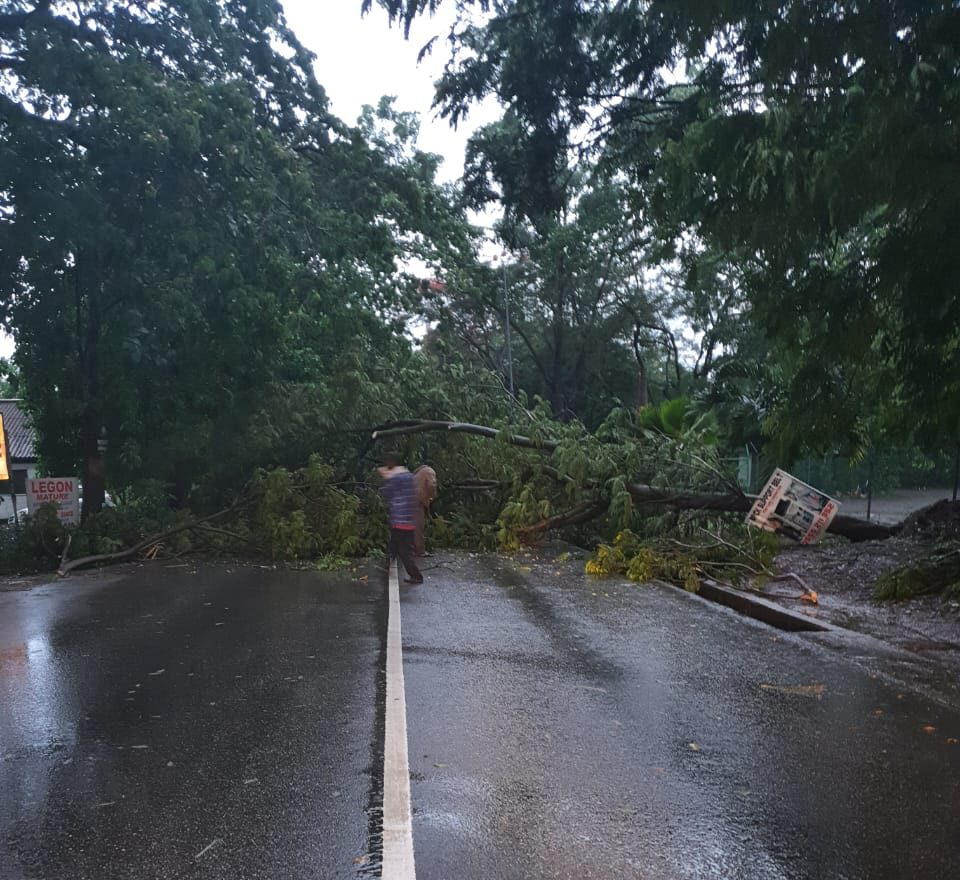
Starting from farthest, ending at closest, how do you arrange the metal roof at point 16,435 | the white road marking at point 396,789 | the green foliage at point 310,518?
the metal roof at point 16,435
the green foliage at point 310,518
the white road marking at point 396,789

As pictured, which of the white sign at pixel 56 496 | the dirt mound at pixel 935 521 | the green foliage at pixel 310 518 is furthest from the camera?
the white sign at pixel 56 496

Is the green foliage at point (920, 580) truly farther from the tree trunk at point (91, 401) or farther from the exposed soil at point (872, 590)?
the tree trunk at point (91, 401)

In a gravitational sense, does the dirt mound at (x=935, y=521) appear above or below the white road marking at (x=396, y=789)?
above

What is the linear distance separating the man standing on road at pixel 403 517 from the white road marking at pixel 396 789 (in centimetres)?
472

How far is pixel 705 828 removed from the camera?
418 cm

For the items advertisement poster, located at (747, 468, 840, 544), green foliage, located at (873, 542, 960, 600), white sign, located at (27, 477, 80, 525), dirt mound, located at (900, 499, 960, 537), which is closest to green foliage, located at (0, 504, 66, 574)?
white sign, located at (27, 477, 80, 525)

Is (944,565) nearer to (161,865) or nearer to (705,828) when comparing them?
(705,828)

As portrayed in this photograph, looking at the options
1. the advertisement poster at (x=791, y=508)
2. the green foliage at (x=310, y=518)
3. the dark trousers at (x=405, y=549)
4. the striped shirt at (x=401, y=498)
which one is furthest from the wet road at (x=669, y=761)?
the green foliage at (x=310, y=518)

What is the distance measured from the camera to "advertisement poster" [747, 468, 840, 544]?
13.7 m

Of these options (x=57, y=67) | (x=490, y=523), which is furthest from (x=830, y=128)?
(x=57, y=67)

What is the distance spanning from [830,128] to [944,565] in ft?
17.8

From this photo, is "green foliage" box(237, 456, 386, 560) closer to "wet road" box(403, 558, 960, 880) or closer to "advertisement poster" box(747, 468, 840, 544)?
"advertisement poster" box(747, 468, 840, 544)

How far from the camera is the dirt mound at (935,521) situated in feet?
46.1

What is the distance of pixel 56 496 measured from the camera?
54.8 feet
